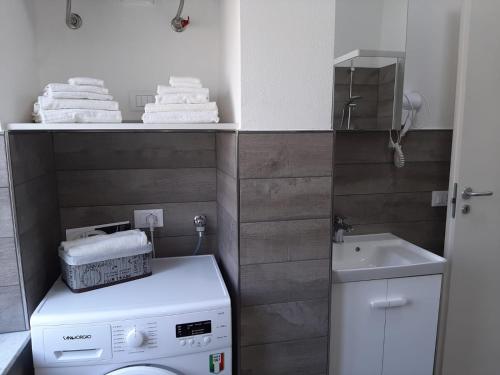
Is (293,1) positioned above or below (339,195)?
above

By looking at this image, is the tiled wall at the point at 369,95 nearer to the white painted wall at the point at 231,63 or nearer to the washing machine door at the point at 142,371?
the white painted wall at the point at 231,63

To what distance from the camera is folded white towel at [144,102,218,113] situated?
4.62 feet

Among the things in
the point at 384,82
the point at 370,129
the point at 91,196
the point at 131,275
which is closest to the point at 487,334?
the point at 370,129

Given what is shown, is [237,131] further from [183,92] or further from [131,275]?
[131,275]

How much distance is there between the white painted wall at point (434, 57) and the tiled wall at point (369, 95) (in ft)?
0.67

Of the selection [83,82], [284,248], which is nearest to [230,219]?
[284,248]

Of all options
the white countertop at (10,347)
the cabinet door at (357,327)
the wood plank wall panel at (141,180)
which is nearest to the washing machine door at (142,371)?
the white countertop at (10,347)

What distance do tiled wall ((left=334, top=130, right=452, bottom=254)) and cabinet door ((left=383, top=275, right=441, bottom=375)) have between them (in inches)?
17.5

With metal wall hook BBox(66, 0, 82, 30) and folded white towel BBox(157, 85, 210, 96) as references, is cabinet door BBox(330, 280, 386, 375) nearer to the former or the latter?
folded white towel BBox(157, 85, 210, 96)

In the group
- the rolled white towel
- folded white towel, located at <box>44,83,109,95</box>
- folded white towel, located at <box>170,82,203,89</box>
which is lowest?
the rolled white towel

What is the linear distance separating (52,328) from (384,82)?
1.75 meters

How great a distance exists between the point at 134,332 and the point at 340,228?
42.4 inches

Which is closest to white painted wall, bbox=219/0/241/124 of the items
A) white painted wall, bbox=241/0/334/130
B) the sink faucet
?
white painted wall, bbox=241/0/334/130

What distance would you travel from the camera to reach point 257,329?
4.84 feet
